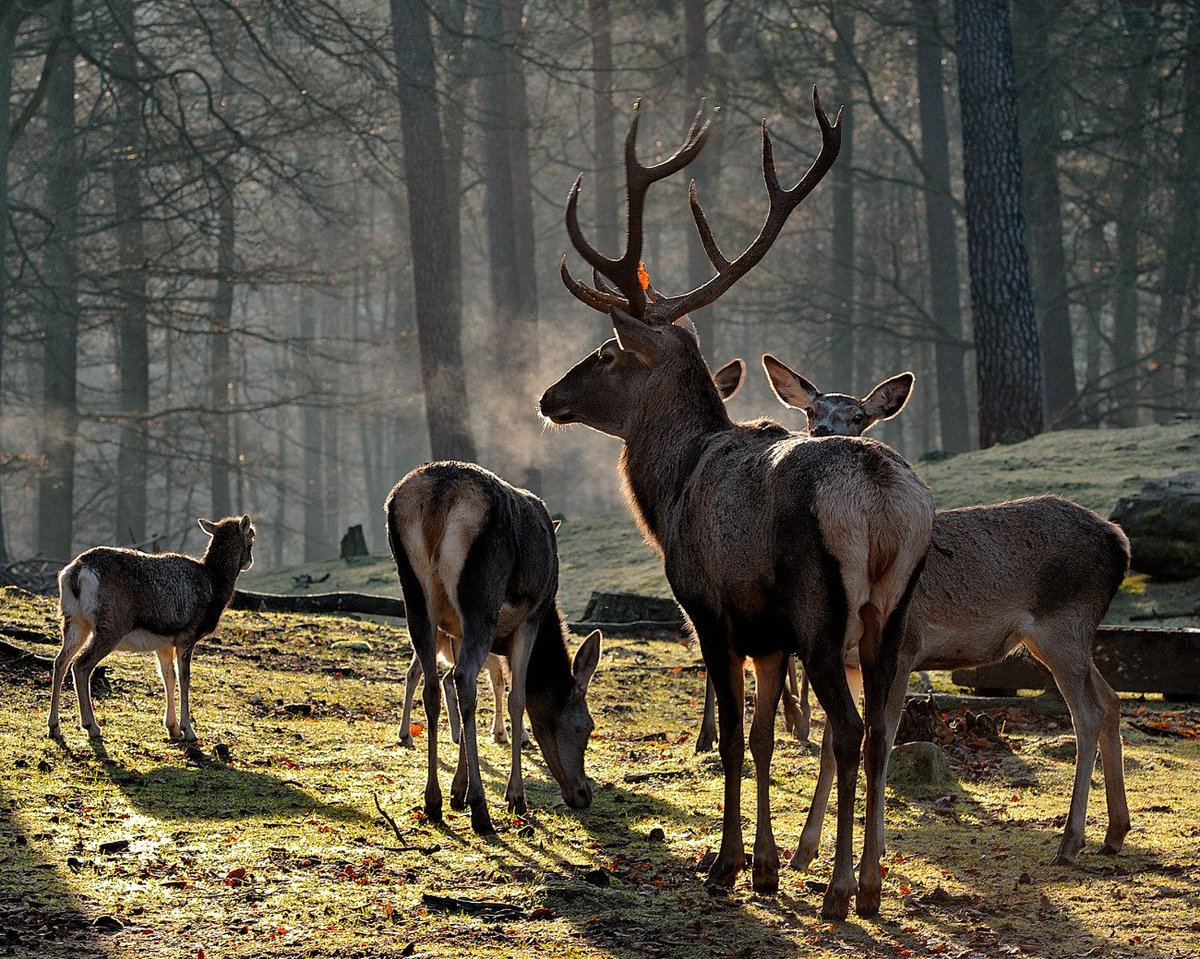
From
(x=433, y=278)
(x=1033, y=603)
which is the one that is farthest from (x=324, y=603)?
(x=1033, y=603)

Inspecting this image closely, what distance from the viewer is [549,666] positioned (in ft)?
27.2

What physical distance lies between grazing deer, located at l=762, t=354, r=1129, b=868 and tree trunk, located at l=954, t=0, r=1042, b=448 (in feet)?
44.5

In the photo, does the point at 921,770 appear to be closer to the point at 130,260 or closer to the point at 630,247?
the point at 630,247

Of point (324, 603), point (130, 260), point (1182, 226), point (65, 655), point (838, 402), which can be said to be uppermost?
point (1182, 226)

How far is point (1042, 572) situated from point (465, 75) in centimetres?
2180

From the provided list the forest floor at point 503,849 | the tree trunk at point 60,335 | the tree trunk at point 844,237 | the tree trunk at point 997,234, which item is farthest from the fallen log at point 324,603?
the tree trunk at point 844,237

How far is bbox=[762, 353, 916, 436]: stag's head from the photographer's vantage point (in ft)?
30.8

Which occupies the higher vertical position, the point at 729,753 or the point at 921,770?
the point at 729,753

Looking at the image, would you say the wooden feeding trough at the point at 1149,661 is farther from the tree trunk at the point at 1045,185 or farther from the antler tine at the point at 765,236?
the tree trunk at the point at 1045,185

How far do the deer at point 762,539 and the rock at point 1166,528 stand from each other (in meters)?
6.75

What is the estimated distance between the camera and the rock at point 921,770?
786cm

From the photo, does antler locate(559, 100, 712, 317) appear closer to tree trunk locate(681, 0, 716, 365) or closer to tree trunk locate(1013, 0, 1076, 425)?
tree trunk locate(1013, 0, 1076, 425)

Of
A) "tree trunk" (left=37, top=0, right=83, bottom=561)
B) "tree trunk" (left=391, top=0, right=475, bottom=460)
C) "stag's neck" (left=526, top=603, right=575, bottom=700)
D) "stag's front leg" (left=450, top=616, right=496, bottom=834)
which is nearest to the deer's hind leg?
"stag's front leg" (left=450, top=616, right=496, bottom=834)

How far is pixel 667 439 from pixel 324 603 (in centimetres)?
938
